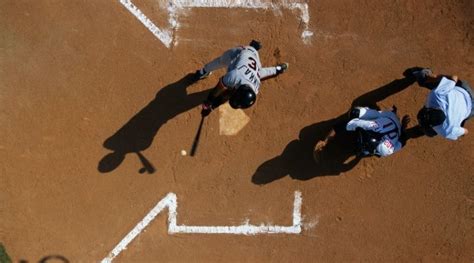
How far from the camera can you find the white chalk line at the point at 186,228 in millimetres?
7012

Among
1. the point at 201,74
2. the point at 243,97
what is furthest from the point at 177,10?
the point at 243,97

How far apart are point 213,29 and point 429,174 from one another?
13.4 feet

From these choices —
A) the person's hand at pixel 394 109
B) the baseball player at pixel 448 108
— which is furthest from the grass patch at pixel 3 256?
the baseball player at pixel 448 108

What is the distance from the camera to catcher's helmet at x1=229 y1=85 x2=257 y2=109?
5.52 m

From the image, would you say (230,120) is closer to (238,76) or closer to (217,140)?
(217,140)

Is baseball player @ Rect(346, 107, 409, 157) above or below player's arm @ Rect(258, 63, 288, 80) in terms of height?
below

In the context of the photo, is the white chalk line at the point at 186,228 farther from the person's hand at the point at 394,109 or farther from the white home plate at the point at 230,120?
the person's hand at the point at 394,109

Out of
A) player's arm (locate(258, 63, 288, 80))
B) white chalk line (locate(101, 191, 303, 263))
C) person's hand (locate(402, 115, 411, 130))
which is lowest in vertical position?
white chalk line (locate(101, 191, 303, 263))

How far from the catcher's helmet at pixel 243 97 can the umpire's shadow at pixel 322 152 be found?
1.72 metres

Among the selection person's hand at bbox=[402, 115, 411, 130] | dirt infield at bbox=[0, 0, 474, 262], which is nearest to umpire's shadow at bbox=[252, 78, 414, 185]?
dirt infield at bbox=[0, 0, 474, 262]

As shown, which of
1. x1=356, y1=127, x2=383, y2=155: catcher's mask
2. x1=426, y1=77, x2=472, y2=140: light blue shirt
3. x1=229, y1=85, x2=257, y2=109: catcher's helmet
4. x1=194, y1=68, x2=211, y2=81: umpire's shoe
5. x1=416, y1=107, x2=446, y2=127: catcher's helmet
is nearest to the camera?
x1=229, y1=85, x2=257, y2=109: catcher's helmet

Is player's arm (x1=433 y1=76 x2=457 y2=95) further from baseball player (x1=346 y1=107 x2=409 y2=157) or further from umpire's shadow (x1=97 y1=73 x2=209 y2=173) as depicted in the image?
umpire's shadow (x1=97 y1=73 x2=209 y2=173)

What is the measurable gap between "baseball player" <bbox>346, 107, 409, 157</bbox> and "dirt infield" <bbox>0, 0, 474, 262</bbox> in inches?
23.3

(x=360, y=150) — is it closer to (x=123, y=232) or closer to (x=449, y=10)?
(x=449, y=10)
